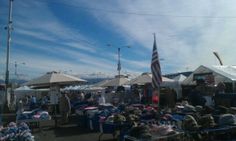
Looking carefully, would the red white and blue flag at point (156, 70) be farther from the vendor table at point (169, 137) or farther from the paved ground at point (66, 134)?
the paved ground at point (66, 134)

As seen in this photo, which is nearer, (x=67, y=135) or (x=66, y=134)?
(x=67, y=135)

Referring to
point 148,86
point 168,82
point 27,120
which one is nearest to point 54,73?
point 27,120

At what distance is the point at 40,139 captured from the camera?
12688 mm

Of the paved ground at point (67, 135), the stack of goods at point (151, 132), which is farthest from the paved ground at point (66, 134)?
the stack of goods at point (151, 132)

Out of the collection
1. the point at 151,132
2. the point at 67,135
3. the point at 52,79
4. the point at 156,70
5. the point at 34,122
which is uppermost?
the point at 52,79

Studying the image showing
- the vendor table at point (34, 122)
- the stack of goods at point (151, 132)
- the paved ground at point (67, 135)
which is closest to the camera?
the stack of goods at point (151, 132)

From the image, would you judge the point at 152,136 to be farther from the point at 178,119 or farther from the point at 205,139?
the point at 178,119

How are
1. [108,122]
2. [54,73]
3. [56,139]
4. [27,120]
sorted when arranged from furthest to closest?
[54,73] → [27,120] → [56,139] → [108,122]

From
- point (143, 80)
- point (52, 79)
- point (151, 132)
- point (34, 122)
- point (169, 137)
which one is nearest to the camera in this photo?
point (169, 137)

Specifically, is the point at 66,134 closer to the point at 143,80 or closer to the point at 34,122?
the point at 34,122

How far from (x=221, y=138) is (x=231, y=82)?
38.5 ft

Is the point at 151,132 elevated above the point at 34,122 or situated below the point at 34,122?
above

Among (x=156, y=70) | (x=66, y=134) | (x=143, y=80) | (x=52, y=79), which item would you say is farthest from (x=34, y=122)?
(x=143, y=80)

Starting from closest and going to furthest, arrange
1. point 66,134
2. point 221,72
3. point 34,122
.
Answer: point 66,134 → point 34,122 → point 221,72
